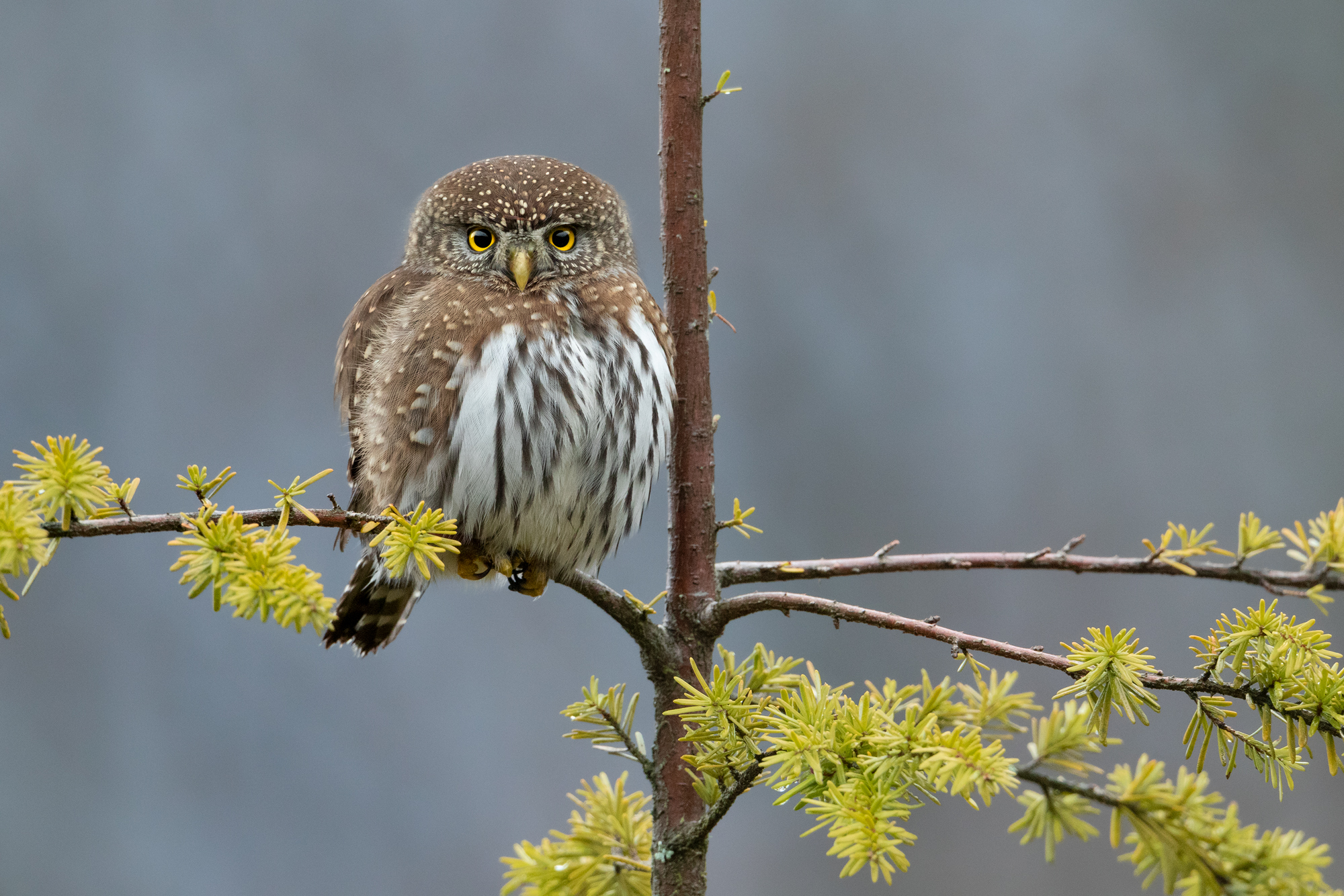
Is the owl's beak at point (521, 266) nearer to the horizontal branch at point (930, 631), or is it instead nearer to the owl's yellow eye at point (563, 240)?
the owl's yellow eye at point (563, 240)

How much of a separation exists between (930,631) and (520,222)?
1192 mm

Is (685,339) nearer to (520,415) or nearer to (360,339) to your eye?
(520,415)

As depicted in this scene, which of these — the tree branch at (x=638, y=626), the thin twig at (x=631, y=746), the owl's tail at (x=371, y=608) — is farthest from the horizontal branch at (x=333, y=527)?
the owl's tail at (x=371, y=608)

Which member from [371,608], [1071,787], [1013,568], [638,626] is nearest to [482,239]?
[371,608]

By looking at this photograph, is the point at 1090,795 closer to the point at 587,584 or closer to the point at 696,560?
the point at 696,560

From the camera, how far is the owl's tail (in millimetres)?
2150

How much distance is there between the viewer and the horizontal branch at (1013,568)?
0.98 meters

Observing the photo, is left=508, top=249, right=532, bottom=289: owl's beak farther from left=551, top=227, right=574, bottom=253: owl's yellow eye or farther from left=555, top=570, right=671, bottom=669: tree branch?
left=555, top=570, right=671, bottom=669: tree branch

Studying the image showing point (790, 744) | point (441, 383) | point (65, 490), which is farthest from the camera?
point (441, 383)

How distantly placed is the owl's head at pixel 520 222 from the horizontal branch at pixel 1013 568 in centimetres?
75

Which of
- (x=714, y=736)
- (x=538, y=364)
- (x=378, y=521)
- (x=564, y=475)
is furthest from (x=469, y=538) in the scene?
→ (x=714, y=736)

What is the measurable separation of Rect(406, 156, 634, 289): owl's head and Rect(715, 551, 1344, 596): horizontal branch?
747mm

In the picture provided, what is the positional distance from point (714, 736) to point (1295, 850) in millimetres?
594

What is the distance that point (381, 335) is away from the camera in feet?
6.59
